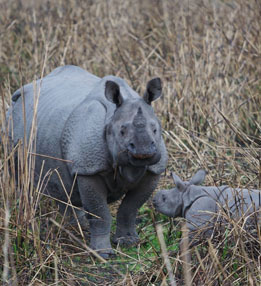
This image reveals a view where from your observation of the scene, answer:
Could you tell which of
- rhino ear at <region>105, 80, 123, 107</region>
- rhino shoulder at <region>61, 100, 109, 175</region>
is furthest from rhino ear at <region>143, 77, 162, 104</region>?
rhino shoulder at <region>61, 100, 109, 175</region>

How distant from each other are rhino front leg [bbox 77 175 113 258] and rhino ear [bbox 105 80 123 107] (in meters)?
0.55

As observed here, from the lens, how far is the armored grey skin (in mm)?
4234

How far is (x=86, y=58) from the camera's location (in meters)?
7.84

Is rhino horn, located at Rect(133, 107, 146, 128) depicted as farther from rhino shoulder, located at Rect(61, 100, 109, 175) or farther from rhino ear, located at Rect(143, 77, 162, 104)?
rhino shoulder, located at Rect(61, 100, 109, 175)

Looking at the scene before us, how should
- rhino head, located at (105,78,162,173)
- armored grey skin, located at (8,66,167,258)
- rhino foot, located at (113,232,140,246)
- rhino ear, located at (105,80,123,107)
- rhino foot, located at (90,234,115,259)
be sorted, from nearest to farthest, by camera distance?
1. rhino head, located at (105,78,162,173)
2. armored grey skin, located at (8,66,167,258)
3. rhino ear, located at (105,80,123,107)
4. rhino foot, located at (90,234,115,259)
5. rhino foot, located at (113,232,140,246)

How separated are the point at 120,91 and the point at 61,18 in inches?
157

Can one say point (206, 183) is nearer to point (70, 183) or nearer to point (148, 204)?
point (148, 204)

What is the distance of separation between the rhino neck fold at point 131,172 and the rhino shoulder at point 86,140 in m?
0.16

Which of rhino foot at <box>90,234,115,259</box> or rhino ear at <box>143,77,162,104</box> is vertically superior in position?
rhino ear at <box>143,77,162,104</box>

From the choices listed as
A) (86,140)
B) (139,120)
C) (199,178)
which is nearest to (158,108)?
(199,178)

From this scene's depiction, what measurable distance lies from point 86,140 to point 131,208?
651mm

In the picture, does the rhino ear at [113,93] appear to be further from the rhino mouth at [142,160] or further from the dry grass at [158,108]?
the dry grass at [158,108]

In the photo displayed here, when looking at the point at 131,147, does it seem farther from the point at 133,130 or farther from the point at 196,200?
the point at 196,200

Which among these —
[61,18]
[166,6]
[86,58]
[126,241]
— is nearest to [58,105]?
[126,241]
